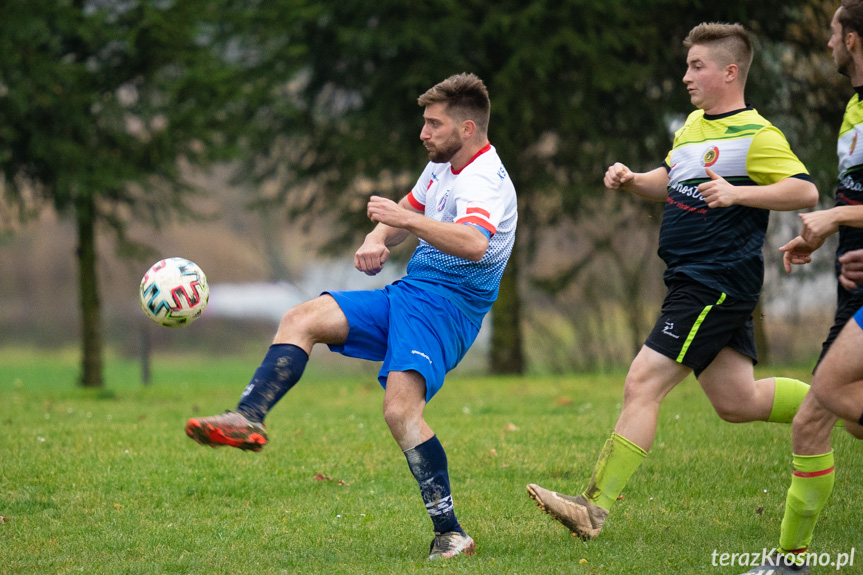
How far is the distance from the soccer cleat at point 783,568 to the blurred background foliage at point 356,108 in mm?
9364

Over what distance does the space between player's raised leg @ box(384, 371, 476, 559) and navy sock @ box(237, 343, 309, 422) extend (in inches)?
17.5

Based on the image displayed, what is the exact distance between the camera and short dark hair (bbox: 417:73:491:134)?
429 cm

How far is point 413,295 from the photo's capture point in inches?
169

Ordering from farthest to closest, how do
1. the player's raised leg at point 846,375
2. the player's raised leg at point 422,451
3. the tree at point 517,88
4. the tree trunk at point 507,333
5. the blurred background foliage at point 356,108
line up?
the tree trunk at point 507,333 < the tree at point 517,88 < the blurred background foliage at point 356,108 < the player's raised leg at point 422,451 < the player's raised leg at point 846,375

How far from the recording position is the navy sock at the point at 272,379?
3.95m

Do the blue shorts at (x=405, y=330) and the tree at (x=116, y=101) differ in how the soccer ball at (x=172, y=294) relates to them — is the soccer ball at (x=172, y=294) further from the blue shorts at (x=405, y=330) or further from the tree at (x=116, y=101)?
the tree at (x=116, y=101)

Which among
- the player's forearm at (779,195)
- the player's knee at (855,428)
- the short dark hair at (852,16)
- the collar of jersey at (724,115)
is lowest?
the player's knee at (855,428)

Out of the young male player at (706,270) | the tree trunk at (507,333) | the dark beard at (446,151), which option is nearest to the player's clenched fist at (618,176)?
the young male player at (706,270)

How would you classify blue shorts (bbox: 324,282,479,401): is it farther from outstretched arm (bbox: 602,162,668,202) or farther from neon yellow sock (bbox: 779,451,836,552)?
neon yellow sock (bbox: 779,451,836,552)

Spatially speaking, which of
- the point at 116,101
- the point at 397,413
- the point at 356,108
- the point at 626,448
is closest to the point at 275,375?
the point at 397,413

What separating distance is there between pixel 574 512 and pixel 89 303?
11.9 meters

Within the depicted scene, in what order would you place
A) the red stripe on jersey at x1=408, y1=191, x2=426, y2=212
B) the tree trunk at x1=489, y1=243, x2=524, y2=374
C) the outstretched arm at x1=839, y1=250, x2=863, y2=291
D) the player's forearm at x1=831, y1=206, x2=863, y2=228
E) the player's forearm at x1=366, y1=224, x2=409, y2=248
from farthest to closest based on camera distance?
the tree trunk at x1=489, y1=243, x2=524, y2=374, the red stripe on jersey at x1=408, y1=191, x2=426, y2=212, the player's forearm at x1=366, y1=224, x2=409, y2=248, the outstretched arm at x1=839, y1=250, x2=863, y2=291, the player's forearm at x1=831, y1=206, x2=863, y2=228

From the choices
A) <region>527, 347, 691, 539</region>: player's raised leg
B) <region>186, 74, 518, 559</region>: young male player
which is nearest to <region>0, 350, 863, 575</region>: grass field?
<region>527, 347, 691, 539</region>: player's raised leg

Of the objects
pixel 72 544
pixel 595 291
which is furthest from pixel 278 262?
pixel 72 544
